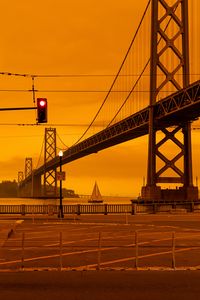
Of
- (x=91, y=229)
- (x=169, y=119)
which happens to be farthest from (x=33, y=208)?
(x=169, y=119)

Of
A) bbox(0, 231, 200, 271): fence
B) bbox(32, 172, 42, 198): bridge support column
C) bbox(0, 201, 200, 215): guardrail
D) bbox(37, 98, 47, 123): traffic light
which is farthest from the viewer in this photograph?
bbox(32, 172, 42, 198): bridge support column

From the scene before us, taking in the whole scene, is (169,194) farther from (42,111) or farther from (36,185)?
(36,185)

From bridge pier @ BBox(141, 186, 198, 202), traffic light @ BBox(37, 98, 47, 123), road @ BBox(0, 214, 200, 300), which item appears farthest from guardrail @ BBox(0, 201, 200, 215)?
traffic light @ BBox(37, 98, 47, 123)

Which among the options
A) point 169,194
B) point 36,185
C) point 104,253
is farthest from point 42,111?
point 36,185

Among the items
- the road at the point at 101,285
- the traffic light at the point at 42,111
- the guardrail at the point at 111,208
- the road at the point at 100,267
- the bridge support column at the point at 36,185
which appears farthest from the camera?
the bridge support column at the point at 36,185

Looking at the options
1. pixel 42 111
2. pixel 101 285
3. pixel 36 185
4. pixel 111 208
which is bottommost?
pixel 101 285

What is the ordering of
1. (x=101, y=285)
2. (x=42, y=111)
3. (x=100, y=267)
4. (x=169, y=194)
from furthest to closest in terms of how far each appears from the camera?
1. (x=169, y=194)
2. (x=42, y=111)
3. (x=100, y=267)
4. (x=101, y=285)

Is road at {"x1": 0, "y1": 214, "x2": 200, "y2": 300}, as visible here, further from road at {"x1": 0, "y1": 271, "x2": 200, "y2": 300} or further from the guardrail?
the guardrail

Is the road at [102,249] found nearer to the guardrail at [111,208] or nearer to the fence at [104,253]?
the fence at [104,253]

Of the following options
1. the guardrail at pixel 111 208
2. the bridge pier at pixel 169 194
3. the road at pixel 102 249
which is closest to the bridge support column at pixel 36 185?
the bridge pier at pixel 169 194

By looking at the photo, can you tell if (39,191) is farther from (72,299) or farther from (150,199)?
(72,299)

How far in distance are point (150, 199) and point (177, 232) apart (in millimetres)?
38623

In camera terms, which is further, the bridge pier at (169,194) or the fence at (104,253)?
the bridge pier at (169,194)

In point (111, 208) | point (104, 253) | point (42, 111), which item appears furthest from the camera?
point (111, 208)
